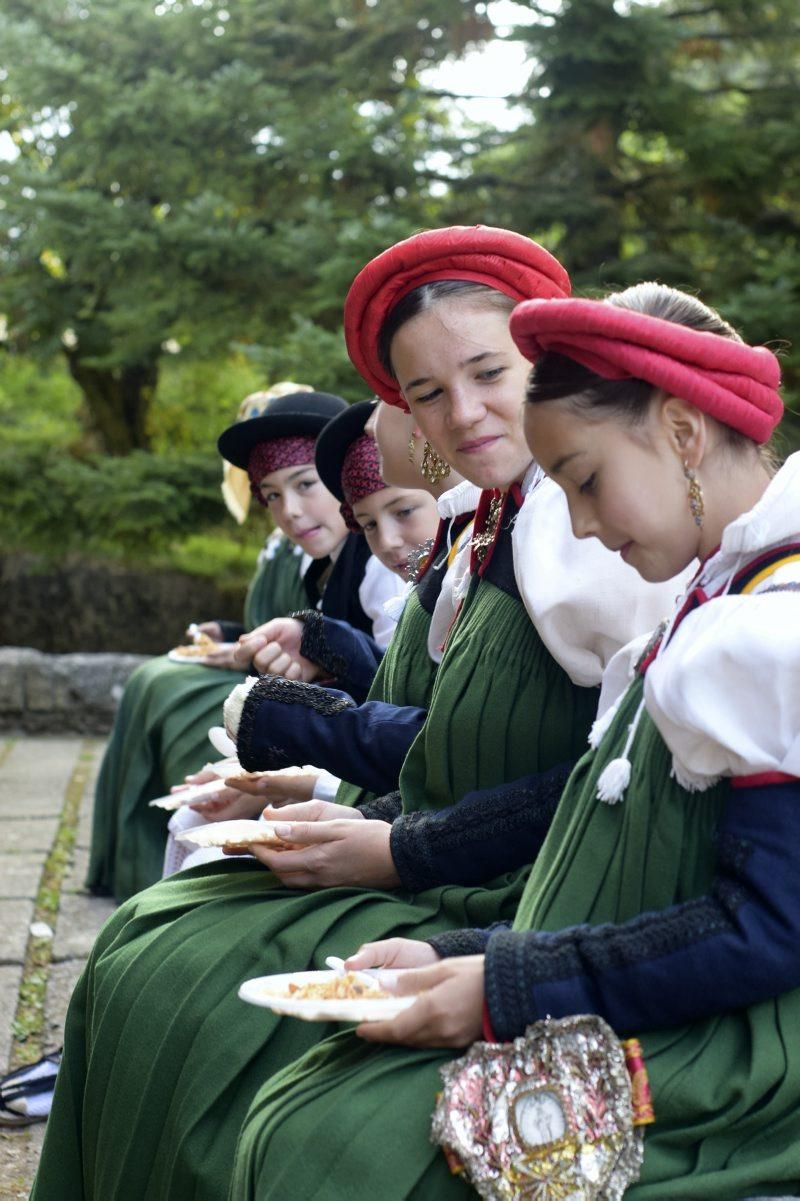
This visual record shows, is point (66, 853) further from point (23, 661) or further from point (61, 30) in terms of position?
point (61, 30)

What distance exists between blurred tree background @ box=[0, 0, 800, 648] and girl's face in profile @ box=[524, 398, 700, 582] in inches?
170

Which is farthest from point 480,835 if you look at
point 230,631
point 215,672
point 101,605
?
point 101,605

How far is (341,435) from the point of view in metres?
3.34

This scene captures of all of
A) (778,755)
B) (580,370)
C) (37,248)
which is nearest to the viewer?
(778,755)

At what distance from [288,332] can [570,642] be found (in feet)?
16.9

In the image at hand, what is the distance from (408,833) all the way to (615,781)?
0.62 metres

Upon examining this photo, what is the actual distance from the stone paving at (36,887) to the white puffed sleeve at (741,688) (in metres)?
1.93

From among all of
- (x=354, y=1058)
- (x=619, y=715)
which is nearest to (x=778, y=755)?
(x=619, y=715)

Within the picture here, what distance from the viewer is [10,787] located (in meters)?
6.38

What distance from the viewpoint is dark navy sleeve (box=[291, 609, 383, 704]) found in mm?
3312

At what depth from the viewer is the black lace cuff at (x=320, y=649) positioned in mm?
3309

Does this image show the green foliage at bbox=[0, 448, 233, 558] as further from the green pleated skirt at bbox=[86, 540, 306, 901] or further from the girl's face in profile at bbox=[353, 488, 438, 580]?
the girl's face in profile at bbox=[353, 488, 438, 580]

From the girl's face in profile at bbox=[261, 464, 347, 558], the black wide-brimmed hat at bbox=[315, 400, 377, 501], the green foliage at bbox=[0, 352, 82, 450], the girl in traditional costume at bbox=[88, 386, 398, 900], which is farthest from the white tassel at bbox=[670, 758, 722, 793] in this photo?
the green foliage at bbox=[0, 352, 82, 450]

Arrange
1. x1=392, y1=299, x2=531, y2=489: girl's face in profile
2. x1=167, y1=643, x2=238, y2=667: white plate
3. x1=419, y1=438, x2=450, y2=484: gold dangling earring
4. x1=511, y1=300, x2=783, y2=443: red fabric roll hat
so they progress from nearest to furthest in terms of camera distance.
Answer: x1=511, y1=300, x2=783, y2=443: red fabric roll hat < x1=392, y1=299, x2=531, y2=489: girl's face in profile < x1=419, y1=438, x2=450, y2=484: gold dangling earring < x1=167, y1=643, x2=238, y2=667: white plate
